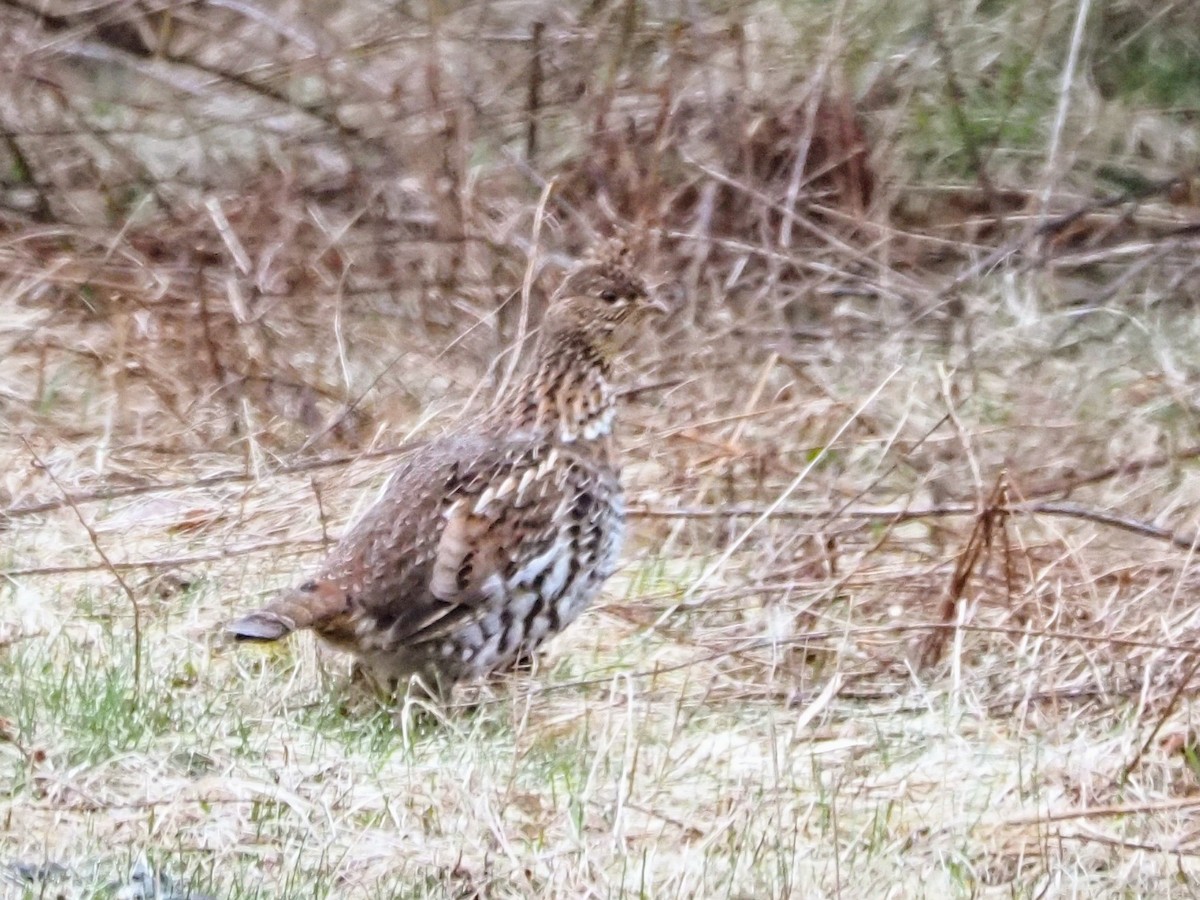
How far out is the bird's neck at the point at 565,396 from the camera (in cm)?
551

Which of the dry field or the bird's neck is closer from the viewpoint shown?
the dry field

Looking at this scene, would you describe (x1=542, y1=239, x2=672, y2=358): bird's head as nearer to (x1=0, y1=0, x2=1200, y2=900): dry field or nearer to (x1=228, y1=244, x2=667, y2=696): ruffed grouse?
(x1=228, y1=244, x2=667, y2=696): ruffed grouse

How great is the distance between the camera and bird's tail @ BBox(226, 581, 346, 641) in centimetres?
477

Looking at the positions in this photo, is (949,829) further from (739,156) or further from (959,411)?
(739,156)

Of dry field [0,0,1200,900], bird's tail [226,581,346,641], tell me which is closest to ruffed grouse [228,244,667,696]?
bird's tail [226,581,346,641]

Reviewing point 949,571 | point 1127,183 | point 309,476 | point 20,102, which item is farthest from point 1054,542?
point 20,102

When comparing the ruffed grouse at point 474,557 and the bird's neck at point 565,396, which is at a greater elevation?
the bird's neck at point 565,396

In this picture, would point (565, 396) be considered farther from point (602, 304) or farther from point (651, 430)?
point (651, 430)

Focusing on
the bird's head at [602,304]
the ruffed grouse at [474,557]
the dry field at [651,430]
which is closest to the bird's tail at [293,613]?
the ruffed grouse at [474,557]

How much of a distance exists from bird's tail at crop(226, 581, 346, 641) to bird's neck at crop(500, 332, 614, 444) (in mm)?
720

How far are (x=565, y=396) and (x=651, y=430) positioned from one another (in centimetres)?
195

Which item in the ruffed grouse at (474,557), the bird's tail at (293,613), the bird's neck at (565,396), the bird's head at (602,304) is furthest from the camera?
the bird's head at (602,304)

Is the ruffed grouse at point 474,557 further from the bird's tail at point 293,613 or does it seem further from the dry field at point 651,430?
the dry field at point 651,430

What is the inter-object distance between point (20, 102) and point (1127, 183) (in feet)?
15.6
